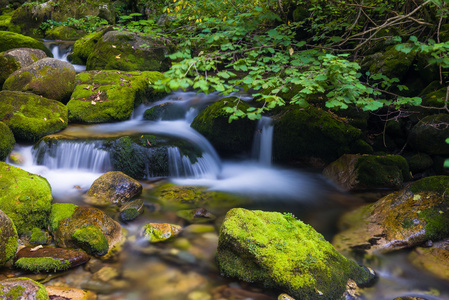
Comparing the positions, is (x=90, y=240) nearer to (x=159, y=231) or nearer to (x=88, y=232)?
(x=88, y=232)

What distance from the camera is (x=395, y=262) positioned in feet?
11.3

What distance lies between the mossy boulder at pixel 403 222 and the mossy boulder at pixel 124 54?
8558 millimetres

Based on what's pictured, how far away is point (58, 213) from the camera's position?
4.02m

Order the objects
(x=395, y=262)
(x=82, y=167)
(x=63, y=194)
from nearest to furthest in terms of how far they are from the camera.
→ (x=395, y=262), (x=63, y=194), (x=82, y=167)

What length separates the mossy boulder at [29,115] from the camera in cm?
640

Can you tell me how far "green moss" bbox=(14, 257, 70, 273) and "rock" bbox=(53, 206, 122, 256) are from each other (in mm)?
328

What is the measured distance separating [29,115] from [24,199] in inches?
140

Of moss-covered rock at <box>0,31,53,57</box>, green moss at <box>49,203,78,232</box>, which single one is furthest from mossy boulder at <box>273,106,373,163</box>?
moss-covered rock at <box>0,31,53,57</box>

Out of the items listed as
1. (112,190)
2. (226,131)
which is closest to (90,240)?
(112,190)

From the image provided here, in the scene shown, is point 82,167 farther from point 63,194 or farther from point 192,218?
point 192,218

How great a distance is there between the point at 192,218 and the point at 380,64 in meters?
5.68

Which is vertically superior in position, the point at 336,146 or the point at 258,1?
the point at 258,1

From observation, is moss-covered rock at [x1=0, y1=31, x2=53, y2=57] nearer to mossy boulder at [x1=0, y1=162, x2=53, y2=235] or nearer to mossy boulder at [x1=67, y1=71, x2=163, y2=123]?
mossy boulder at [x1=67, y1=71, x2=163, y2=123]

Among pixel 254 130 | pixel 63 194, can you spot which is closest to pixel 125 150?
pixel 63 194
